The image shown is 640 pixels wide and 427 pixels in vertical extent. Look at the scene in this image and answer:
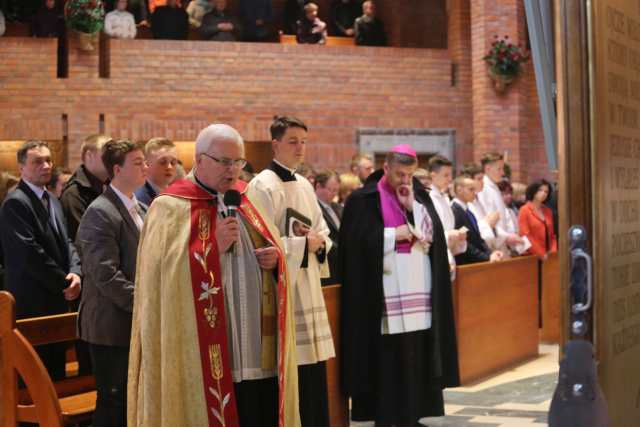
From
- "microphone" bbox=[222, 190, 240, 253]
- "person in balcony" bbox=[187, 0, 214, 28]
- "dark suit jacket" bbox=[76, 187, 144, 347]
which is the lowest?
"dark suit jacket" bbox=[76, 187, 144, 347]

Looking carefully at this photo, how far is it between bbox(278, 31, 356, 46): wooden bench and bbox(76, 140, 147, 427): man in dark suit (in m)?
11.2

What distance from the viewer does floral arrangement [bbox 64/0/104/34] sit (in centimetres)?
1306

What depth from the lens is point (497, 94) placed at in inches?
594

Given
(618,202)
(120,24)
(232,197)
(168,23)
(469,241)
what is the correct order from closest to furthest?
(618,202), (232,197), (469,241), (120,24), (168,23)

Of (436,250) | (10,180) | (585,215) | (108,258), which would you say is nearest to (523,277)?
Result: (436,250)

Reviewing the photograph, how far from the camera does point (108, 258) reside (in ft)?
15.8

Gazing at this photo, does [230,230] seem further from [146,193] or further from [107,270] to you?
[146,193]

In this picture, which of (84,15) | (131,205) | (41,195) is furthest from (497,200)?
(84,15)

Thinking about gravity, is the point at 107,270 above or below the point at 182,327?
above

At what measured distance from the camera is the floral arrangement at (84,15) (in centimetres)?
1306

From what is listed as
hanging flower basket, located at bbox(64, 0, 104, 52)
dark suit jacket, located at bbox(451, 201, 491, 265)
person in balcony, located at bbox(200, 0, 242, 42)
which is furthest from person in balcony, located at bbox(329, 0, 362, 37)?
dark suit jacket, located at bbox(451, 201, 491, 265)

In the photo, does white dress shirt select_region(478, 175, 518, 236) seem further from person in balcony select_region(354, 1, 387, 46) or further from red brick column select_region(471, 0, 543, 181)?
person in balcony select_region(354, 1, 387, 46)

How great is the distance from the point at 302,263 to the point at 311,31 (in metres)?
10.4

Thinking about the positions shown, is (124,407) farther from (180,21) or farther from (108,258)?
(180,21)
